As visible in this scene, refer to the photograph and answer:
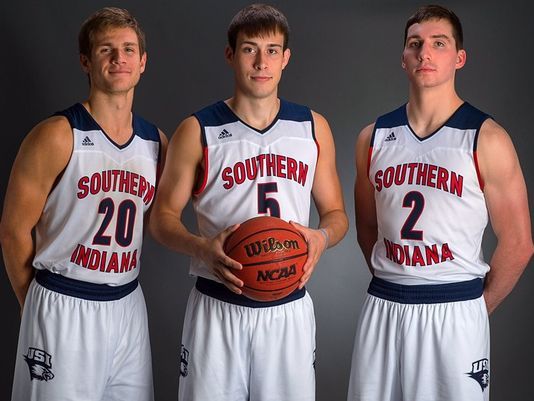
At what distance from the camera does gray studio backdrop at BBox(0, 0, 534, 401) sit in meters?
4.91

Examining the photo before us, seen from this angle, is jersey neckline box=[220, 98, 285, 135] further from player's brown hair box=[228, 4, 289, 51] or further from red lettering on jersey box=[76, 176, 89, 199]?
red lettering on jersey box=[76, 176, 89, 199]

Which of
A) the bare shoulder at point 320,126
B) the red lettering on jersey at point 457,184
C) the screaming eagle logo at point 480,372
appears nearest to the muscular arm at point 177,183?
the bare shoulder at point 320,126

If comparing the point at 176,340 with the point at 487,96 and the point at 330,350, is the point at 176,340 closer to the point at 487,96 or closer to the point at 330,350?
the point at 330,350

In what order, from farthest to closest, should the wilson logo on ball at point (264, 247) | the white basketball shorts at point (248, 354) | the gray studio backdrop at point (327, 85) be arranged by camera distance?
the gray studio backdrop at point (327, 85) → the white basketball shorts at point (248, 354) → the wilson logo on ball at point (264, 247)

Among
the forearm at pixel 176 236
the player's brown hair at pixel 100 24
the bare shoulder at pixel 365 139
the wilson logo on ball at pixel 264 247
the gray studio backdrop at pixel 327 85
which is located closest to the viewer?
the wilson logo on ball at pixel 264 247

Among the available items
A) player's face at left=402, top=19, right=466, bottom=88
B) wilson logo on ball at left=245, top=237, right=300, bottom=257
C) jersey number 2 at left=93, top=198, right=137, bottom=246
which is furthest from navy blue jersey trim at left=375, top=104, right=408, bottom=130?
jersey number 2 at left=93, top=198, right=137, bottom=246

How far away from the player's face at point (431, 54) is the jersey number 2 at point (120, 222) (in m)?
1.46

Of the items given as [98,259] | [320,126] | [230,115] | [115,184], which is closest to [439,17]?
[320,126]

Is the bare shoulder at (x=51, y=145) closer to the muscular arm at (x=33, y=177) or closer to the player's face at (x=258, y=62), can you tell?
the muscular arm at (x=33, y=177)

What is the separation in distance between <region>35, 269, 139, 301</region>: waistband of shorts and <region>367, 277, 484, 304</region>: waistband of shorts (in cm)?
129

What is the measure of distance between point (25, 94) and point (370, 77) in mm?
2195

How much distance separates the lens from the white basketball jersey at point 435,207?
360 cm

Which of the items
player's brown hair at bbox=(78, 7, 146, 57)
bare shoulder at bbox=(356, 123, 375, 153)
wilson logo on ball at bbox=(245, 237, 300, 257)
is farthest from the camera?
bare shoulder at bbox=(356, 123, 375, 153)

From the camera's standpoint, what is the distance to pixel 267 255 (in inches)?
125
